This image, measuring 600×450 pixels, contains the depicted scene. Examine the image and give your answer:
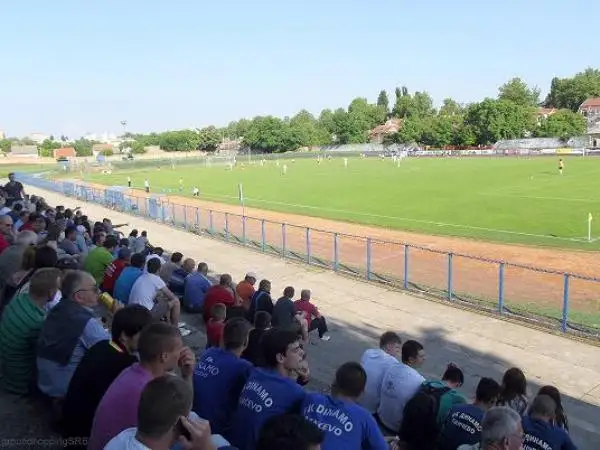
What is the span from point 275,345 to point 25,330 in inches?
106

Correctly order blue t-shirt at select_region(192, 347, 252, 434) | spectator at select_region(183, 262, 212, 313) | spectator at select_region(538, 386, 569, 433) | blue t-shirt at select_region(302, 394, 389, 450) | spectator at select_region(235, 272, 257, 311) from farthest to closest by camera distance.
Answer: spectator at select_region(183, 262, 212, 313), spectator at select_region(235, 272, 257, 311), spectator at select_region(538, 386, 569, 433), blue t-shirt at select_region(192, 347, 252, 434), blue t-shirt at select_region(302, 394, 389, 450)

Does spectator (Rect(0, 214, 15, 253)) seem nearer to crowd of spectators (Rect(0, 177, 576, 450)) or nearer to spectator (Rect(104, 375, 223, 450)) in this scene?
crowd of spectators (Rect(0, 177, 576, 450))

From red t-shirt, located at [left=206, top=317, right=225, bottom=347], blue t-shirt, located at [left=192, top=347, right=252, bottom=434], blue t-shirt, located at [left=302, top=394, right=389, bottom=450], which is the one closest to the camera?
blue t-shirt, located at [left=302, top=394, right=389, bottom=450]

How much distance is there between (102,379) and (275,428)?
1.89m

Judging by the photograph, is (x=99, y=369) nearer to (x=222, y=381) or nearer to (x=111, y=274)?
(x=222, y=381)

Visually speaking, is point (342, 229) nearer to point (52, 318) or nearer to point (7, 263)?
point (7, 263)

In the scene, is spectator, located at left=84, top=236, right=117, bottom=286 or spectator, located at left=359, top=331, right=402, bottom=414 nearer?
spectator, located at left=359, top=331, right=402, bottom=414

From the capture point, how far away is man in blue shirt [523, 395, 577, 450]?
4.56 meters

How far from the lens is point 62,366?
5055 millimetres

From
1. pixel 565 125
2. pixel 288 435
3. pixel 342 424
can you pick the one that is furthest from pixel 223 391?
pixel 565 125

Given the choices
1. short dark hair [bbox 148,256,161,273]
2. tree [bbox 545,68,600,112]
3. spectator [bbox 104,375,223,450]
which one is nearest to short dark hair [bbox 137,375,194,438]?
spectator [bbox 104,375,223,450]

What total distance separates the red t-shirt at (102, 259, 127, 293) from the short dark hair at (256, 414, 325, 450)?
8.23 metres

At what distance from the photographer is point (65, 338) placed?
198 inches

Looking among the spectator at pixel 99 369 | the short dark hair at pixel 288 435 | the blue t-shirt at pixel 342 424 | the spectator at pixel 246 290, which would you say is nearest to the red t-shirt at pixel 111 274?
the spectator at pixel 246 290
